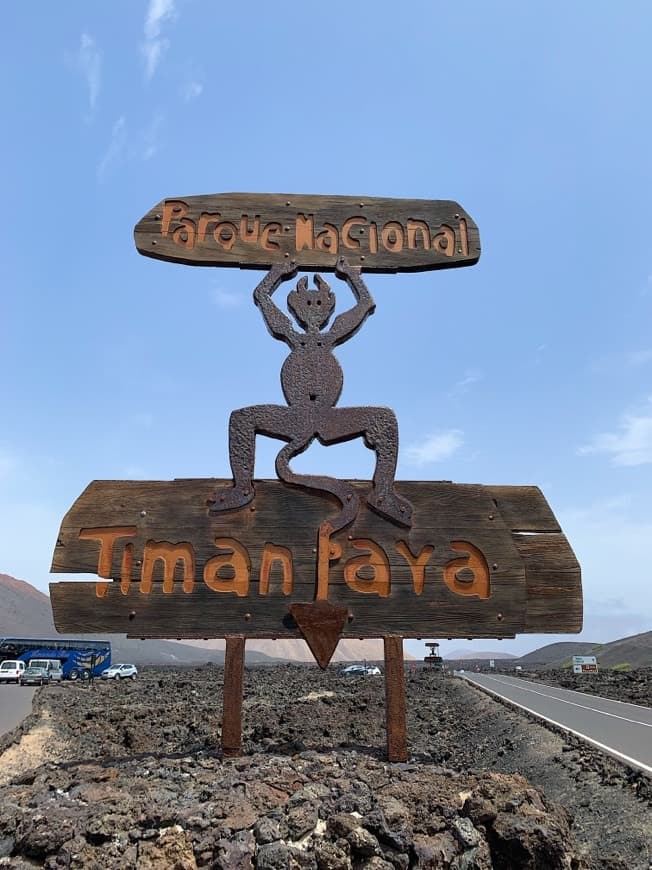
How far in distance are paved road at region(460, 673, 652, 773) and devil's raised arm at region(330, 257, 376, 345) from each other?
858cm

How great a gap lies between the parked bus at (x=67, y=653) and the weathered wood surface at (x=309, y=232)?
134 ft

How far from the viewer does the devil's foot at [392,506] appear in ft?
18.4

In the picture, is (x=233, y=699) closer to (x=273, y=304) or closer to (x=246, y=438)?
(x=246, y=438)

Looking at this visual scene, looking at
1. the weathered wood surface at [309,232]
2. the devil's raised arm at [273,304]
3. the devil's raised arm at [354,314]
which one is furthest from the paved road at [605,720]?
the devil's raised arm at [273,304]

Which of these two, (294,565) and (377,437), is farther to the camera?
(377,437)

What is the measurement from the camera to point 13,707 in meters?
22.5

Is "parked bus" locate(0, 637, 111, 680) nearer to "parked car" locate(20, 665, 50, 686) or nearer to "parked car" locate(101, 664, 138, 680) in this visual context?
"parked car" locate(101, 664, 138, 680)

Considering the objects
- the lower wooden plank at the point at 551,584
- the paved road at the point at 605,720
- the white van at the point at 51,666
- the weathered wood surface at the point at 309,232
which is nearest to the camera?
the lower wooden plank at the point at 551,584

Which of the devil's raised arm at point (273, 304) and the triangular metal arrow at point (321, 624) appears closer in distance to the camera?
the triangular metal arrow at point (321, 624)

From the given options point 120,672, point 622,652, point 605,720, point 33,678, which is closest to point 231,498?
point 605,720

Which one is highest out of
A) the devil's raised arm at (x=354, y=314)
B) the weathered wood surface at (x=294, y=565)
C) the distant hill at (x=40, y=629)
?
the devil's raised arm at (x=354, y=314)

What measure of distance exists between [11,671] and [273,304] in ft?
129

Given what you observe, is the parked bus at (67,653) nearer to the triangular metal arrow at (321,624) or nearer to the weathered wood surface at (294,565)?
the weathered wood surface at (294,565)

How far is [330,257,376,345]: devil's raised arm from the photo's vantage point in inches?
245
